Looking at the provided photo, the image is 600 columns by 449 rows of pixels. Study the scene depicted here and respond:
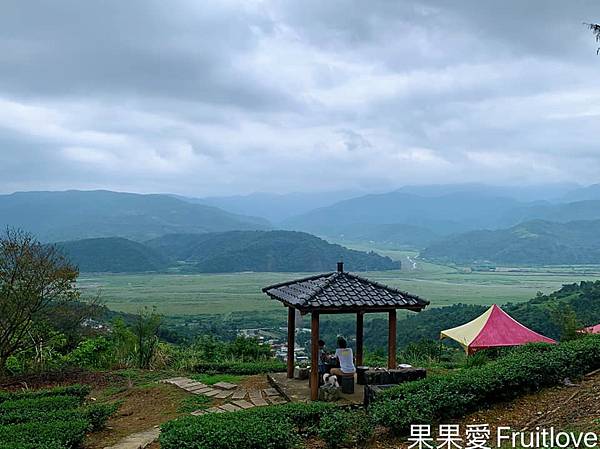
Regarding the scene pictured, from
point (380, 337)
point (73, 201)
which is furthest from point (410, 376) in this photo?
point (73, 201)

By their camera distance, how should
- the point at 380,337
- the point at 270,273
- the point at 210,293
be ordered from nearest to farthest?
the point at 380,337, the point at 210,293, the point at 270,273

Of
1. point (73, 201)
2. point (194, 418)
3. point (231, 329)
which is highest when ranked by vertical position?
point (73, 201)

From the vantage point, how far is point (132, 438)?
21.8 ft

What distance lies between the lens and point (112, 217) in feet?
483

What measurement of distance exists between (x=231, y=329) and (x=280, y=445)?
28.6m

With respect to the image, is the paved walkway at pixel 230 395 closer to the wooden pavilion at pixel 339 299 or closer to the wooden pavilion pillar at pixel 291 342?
the wooden pavilion pillar at pixel 291 342

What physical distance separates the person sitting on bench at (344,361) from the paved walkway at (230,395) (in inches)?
33.5

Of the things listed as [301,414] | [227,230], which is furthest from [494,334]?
[227,230]

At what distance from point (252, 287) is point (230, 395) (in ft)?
176

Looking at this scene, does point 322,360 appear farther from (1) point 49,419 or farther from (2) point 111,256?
(2) point 111,256

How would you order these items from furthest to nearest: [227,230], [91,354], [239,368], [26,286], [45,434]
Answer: [227,230] → [91,354] → [239,368] → [26,286] → [45,434]

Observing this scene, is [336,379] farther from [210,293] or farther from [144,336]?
[210,293]

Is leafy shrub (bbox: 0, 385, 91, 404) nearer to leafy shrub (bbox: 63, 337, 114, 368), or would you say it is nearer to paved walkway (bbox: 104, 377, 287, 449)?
paved walkway (bbox: 104, 377, 287, 449)

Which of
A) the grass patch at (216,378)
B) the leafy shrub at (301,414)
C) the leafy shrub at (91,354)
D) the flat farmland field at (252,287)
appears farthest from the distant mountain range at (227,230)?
the leafy shrub at (301,414)
